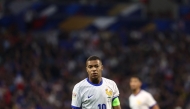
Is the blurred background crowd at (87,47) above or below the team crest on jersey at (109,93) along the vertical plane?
above

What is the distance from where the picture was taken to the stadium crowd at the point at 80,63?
18.4 meters

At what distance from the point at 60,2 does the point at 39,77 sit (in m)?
8.13

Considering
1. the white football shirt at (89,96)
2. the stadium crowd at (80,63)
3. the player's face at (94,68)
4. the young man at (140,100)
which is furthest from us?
the stadium crowd at (80,63)

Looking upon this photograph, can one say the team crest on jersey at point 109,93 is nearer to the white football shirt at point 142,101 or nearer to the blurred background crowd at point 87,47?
the white football shirt at point 142,101

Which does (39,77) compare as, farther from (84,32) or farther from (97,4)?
(97,4)

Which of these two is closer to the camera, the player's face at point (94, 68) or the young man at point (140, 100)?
the player's face at point (94, 68)

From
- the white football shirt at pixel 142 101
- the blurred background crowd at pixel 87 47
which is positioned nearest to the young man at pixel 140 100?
the white football shirt at pixel 142 101

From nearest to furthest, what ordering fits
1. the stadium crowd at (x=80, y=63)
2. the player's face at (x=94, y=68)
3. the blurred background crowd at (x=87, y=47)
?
the player's face at (x=94, y=68) < the stadium crowd at (x=80, y=63) < the blurred background crowd at (x=87, y=47)

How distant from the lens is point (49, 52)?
2209 cm

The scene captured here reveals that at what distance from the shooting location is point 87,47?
24594mm

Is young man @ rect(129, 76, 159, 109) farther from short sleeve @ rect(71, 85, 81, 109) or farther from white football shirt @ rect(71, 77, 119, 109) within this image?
short sleeve @ rect(71, 85, 81, 109)

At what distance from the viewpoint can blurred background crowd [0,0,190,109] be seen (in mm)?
19047

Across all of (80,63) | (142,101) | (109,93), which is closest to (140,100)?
(142,101)

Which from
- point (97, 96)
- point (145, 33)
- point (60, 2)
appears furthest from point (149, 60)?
point (97, 96)
